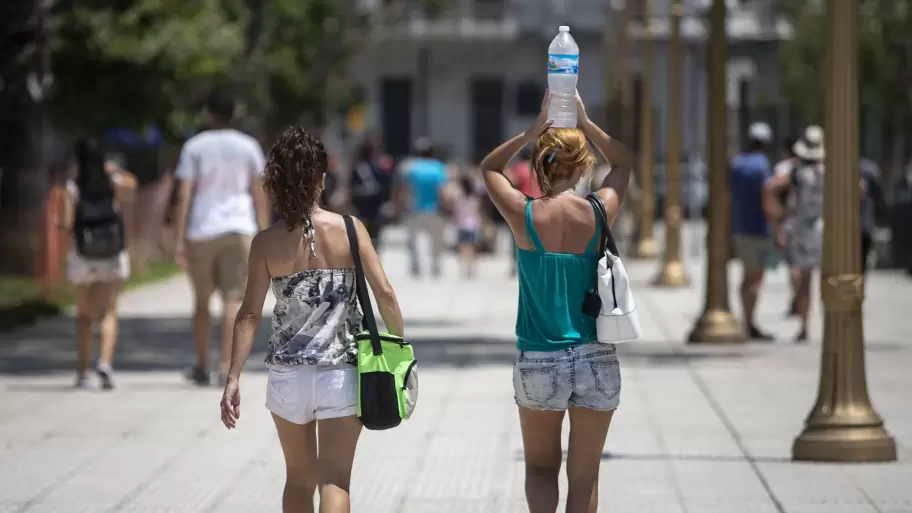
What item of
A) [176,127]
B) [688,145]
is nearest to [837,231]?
[176,127]

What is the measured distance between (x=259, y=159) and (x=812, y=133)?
17.8 feet

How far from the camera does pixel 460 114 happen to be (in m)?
65.9

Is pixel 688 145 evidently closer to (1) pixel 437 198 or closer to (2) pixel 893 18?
(2) pixel 893 18

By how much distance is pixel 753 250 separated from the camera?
16031mm

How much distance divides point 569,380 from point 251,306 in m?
1.05

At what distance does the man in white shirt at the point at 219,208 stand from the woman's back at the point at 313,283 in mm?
5758

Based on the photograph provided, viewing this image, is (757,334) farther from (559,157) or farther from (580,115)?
(559,157)

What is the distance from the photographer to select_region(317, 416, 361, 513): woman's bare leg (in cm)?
599

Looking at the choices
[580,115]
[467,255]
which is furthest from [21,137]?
[580,115]

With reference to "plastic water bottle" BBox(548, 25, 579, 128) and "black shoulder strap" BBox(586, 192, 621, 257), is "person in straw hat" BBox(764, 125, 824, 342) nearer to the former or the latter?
"plastic water bottle" BBox(548, 25, 579, 128)

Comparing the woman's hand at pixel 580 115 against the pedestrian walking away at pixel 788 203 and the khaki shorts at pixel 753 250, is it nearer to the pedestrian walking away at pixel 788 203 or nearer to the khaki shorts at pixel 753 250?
the pedestrian walking away at pixel 788 203

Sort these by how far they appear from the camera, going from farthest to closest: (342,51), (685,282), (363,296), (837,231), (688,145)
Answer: (688,145) < (342,51) < (685,282) < (837,231) < (363,296)

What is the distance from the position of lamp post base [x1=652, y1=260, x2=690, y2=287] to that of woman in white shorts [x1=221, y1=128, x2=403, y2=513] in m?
17.8

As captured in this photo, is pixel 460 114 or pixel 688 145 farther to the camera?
pixel 460 114
